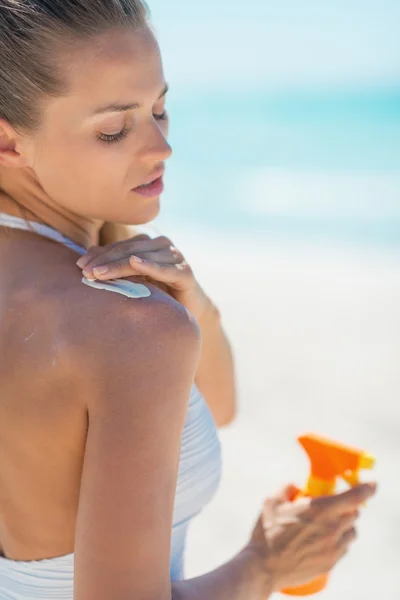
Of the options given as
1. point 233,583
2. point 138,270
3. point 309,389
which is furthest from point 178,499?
point 309,389

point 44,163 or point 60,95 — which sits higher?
point 60,95

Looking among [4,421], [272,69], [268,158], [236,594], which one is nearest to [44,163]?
[4,421]

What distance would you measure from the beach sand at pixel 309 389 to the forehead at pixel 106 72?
209cm

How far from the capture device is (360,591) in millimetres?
2842

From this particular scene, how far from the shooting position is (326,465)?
144 centimetres

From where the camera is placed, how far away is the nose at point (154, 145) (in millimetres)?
1337

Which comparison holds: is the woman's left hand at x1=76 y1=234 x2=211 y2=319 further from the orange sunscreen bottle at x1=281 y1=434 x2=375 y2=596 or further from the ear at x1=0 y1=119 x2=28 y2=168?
the orange sunscreen bottle at x1=281 y1=434 x2=375 y2=596

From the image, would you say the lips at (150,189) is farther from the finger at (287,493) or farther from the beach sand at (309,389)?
the beach sand at (309,389)

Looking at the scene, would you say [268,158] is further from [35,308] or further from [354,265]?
[35,308]

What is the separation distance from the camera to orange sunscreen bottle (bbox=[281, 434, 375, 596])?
1389 mm

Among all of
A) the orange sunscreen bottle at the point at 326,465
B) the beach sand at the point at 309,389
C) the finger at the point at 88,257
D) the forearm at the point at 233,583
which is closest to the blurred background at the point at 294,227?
the beach sand at the point at 309,389

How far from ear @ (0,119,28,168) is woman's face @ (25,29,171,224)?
1 centimetres

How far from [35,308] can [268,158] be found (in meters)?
12.4

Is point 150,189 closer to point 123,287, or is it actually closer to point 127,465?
point 123,287
